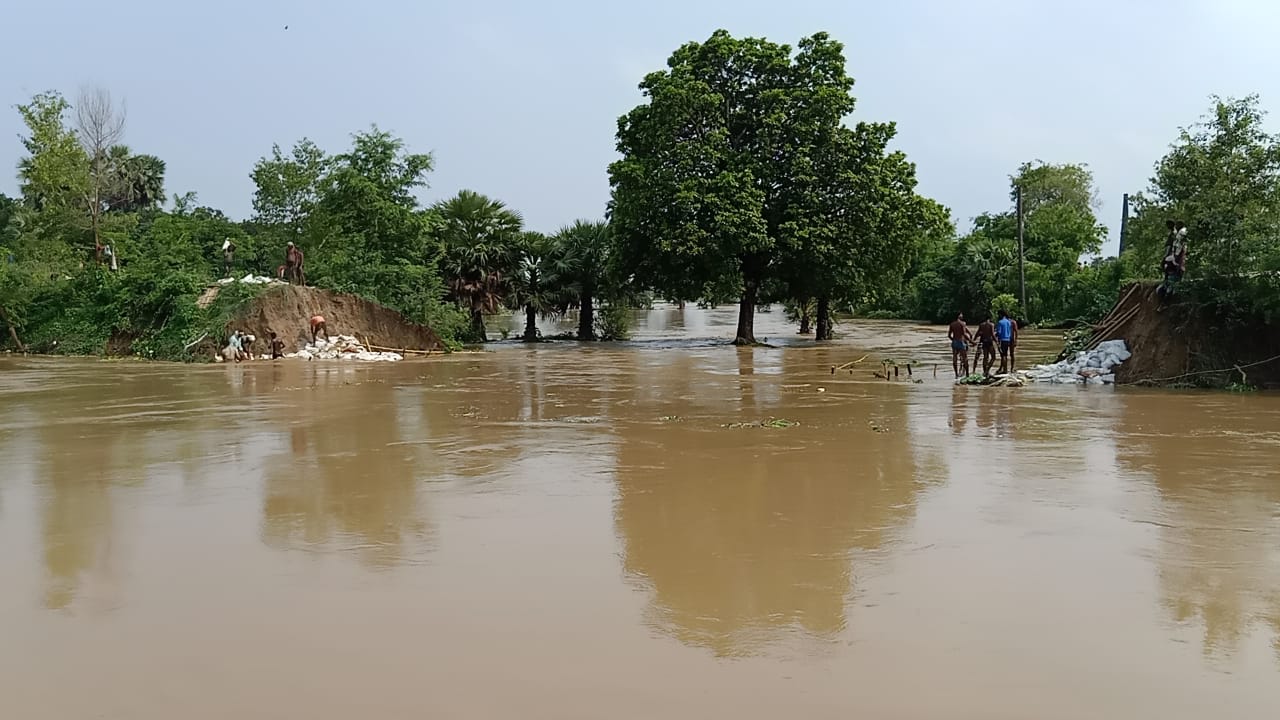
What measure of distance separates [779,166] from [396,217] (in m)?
14.0

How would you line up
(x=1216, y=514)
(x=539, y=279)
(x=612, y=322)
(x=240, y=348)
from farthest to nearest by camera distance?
(x=612, y=322) → (x=539, y=279) → (x=240, y=348) → (x=1216, y=514)

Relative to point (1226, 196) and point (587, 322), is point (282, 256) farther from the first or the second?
point (1226, 196)

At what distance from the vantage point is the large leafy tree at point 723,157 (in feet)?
109

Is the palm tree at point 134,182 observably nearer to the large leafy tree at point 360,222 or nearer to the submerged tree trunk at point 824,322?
the large leafy tree at point 360,222

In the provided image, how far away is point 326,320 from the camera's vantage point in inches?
1191

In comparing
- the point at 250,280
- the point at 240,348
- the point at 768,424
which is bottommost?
the point at 768,424

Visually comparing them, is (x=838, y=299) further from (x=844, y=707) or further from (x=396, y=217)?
(x=844, y=707)

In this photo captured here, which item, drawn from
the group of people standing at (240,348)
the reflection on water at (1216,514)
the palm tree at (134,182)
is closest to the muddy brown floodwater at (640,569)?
the reflection on water at (1216,514)

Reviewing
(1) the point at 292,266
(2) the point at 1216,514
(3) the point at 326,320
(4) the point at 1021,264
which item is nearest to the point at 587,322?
(3) the point at 326,320

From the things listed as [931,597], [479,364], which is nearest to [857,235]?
[479,364]

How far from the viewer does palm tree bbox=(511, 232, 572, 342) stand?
3941 centimetres

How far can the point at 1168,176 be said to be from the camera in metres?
19.6

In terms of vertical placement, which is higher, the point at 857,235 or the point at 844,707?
the point at 857,235

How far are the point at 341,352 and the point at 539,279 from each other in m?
12.1
